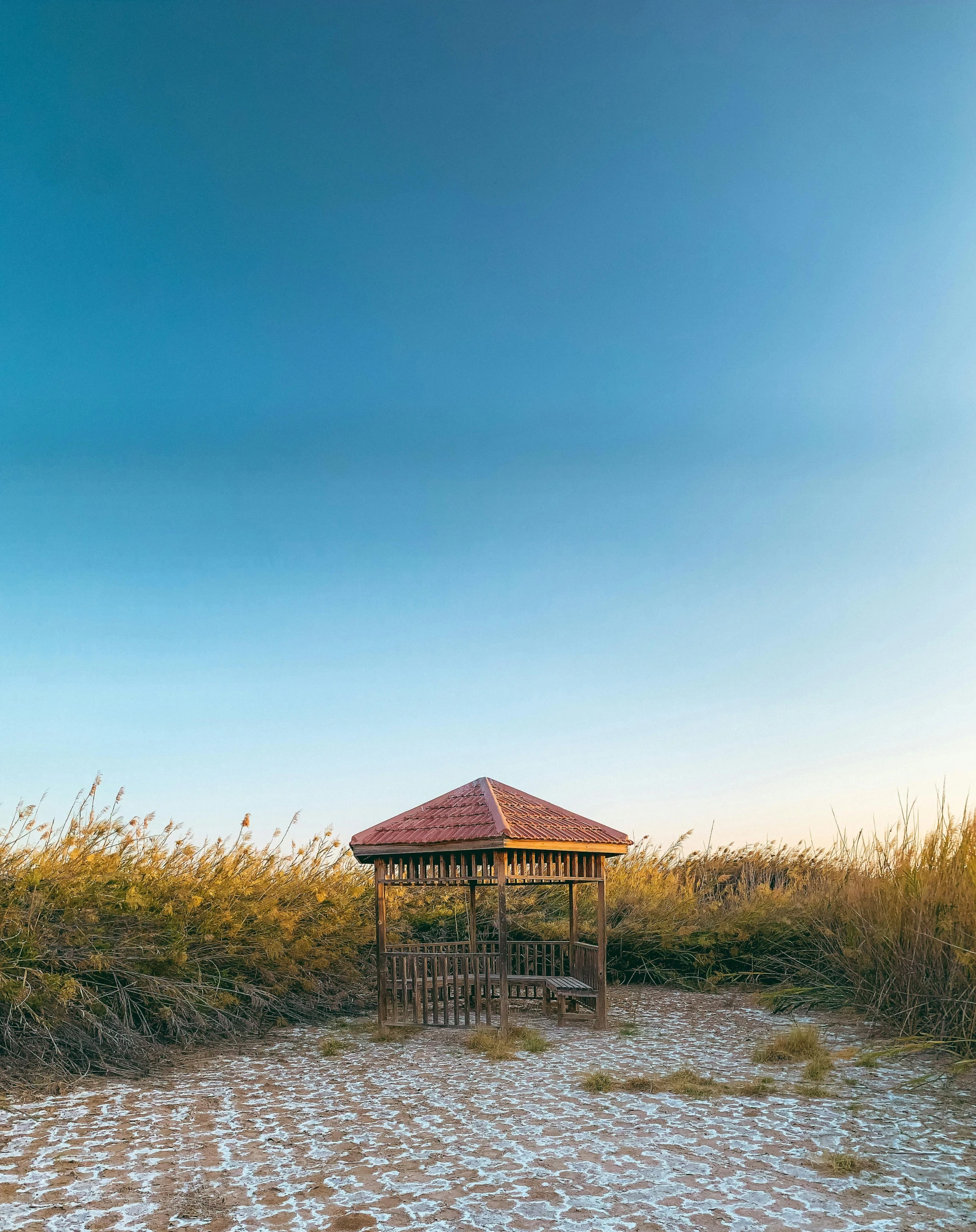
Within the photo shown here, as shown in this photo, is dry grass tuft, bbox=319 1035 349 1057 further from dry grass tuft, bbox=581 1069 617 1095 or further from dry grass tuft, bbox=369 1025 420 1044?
dry grass tuft, bbox=581 1069 617 1095

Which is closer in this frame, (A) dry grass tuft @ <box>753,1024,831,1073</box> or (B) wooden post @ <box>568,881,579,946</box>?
(A) dry grass tuft @ <box>753,1024,831,1073</box>

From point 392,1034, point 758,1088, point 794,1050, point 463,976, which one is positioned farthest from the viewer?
point 463,976

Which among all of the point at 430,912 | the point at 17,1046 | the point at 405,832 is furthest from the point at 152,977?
the point at 430,912

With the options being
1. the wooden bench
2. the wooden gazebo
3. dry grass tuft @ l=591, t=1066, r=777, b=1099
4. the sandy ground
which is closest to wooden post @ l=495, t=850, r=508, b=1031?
the wooden gazebo

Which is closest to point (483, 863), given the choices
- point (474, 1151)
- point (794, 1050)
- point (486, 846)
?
point (486, 846)

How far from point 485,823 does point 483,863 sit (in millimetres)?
416

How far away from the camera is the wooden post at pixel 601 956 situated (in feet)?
30.7

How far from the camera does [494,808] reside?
920cm

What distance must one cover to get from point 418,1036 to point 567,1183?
4.75 metres

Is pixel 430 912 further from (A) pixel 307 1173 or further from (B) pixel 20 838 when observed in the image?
(A) pixel 307 1173

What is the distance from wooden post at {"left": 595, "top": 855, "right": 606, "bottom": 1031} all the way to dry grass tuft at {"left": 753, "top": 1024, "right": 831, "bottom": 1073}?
1.71m

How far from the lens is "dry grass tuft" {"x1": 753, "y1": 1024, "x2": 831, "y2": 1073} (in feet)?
25.7

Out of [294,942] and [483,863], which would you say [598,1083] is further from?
[294,942]

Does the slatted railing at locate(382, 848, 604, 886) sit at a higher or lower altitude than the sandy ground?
higher
